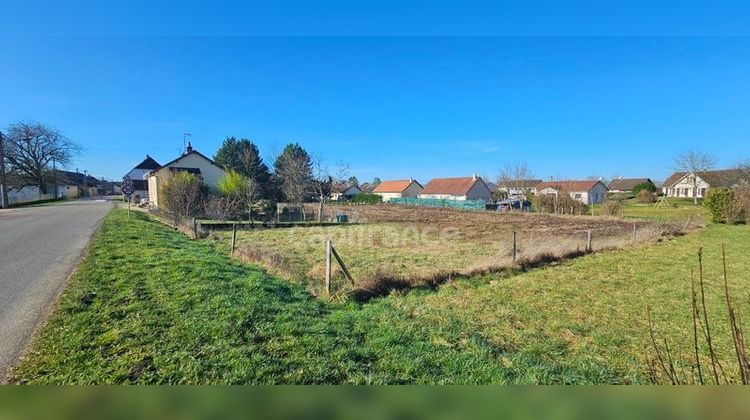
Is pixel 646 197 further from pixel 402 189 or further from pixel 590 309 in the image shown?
pixel 590 309

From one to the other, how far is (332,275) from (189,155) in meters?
30.8

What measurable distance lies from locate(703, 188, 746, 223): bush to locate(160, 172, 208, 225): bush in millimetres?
41186

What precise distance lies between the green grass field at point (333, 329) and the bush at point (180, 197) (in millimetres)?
12486

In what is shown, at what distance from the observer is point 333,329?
5.74 meters

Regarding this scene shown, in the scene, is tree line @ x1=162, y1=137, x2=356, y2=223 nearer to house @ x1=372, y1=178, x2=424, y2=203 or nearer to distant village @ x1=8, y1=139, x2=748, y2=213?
distant village @ x1=8, y1=139, x2=748, y2=213

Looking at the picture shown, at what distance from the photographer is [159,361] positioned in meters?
3.85

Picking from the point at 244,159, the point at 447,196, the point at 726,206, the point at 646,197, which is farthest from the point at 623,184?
the point at 244,159

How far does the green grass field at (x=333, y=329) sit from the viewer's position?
154 inches

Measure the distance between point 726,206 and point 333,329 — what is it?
125 ft

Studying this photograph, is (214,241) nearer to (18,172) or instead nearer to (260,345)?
(18,172)

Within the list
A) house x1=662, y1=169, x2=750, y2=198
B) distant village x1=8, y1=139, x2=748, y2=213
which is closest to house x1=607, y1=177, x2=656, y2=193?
distant village x1=8, y1=139, x2=748, y2=213

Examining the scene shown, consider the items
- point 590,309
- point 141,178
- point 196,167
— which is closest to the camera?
point 590,309

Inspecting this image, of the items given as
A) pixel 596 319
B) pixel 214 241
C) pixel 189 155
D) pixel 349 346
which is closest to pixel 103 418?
pixel 349 346

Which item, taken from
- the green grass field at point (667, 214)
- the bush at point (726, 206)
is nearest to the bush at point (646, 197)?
the green grass field at point (667, 214)
